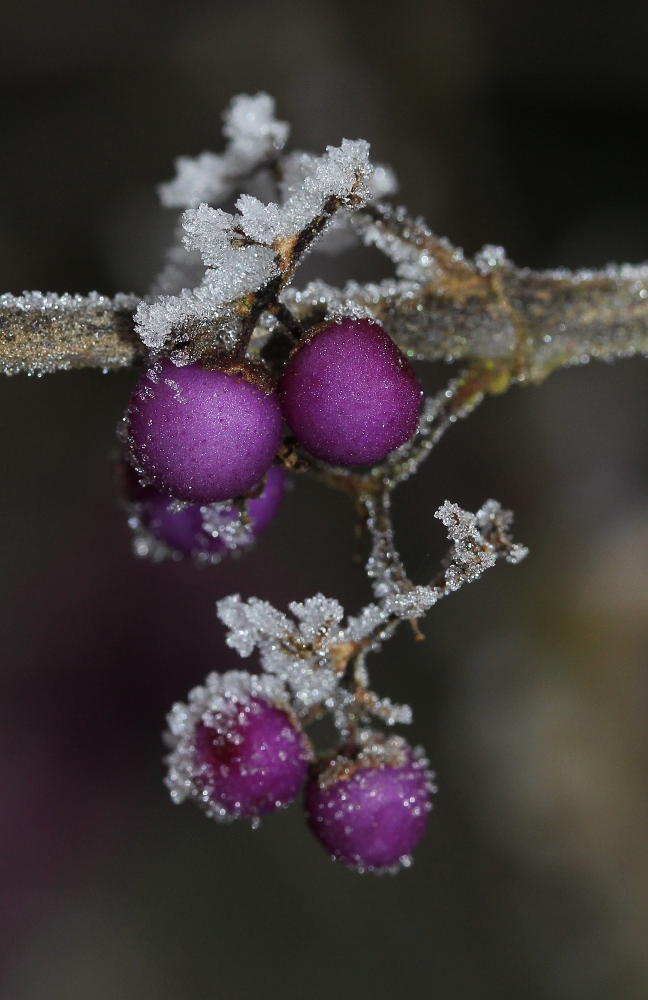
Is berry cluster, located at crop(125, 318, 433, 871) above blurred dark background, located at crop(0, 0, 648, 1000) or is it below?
below

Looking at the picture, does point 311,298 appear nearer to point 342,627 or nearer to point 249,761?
point 342,627

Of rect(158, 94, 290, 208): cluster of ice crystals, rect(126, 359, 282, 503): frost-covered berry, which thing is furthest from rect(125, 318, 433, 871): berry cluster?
rect(158, 94, 290, 208): cluster of ice crystals

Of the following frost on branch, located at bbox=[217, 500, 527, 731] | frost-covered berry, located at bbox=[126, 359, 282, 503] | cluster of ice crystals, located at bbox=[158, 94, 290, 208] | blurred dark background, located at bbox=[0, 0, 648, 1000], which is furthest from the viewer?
blurred dark background, located at bbox=[0, 0, 648, 1000]

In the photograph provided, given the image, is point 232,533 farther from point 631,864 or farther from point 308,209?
point 631,864

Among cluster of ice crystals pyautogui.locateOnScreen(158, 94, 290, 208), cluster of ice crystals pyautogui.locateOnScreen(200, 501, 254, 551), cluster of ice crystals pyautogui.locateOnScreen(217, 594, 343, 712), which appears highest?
cluster of ice crystals pyautogui.locateOnScreen(158, 94, 290, 208)

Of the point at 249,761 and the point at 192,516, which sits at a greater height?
the point at 192,516

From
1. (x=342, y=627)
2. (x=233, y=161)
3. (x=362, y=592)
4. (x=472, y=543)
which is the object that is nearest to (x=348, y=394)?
(x=472, y=543)

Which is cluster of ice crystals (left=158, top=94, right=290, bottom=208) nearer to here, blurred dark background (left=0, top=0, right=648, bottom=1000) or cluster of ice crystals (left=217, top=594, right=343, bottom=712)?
cluster of ice crystals (left=217, top=594, right=343, bottom=712)
